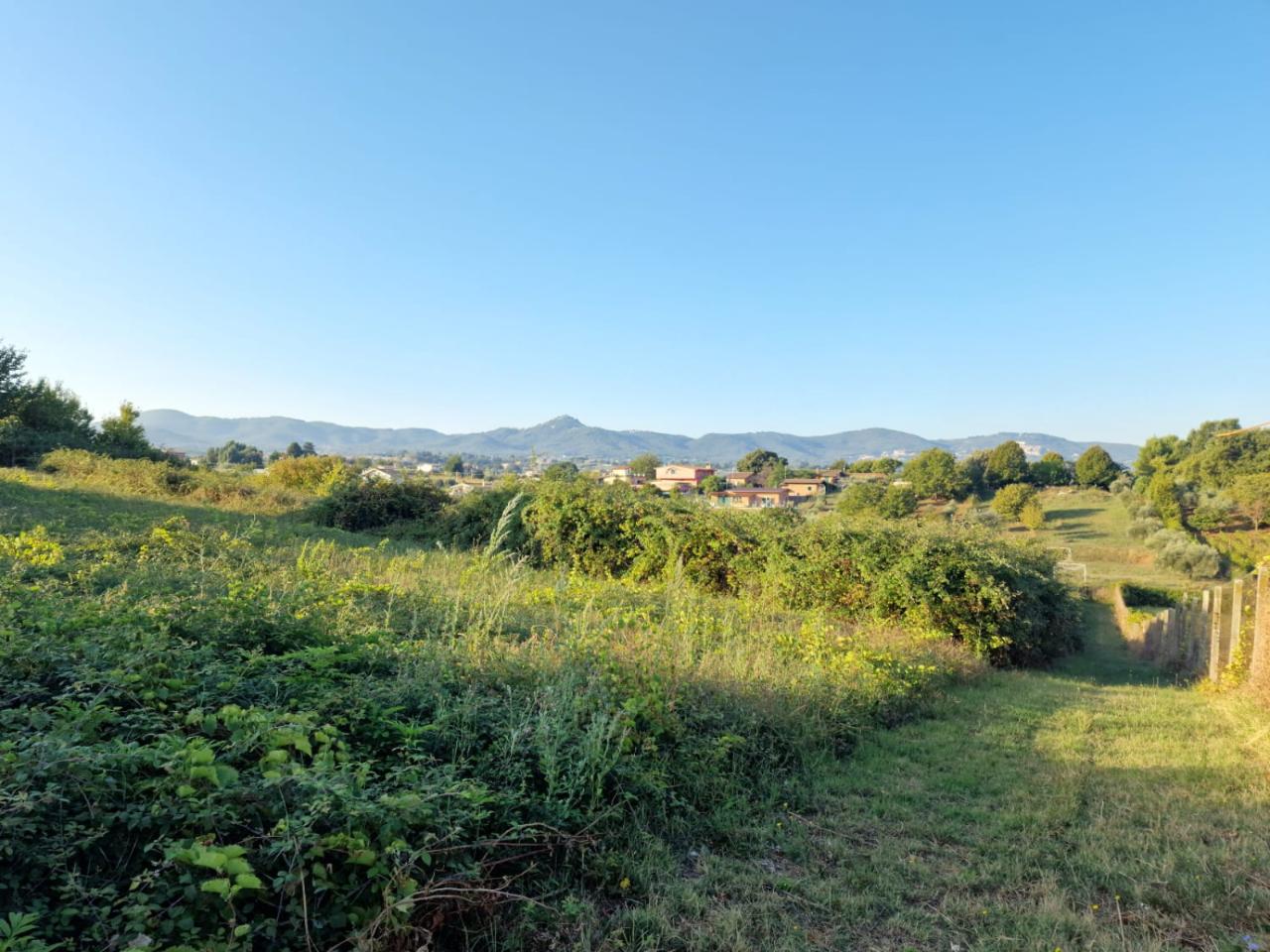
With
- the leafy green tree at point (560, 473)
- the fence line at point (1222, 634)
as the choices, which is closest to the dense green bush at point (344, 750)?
the fence line at point (1222, 634)

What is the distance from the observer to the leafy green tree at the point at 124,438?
2517 cm

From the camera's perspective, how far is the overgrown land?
2061 mm

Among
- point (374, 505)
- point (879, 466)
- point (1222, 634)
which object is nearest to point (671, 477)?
point (879, 466)

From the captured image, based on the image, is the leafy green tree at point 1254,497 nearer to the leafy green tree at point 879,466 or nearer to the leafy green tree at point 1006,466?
the leafy green tree at point 1006,466

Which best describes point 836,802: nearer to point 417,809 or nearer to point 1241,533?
point 417,809

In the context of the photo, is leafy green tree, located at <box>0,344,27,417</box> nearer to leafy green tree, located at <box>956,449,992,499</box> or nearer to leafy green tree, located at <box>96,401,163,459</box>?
leafy green tree, located at <box>96,401,163,459</box>

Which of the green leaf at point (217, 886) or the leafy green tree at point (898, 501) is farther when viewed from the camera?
the leafy green tree at point (898, 501)

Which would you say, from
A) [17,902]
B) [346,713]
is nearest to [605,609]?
[346,713]

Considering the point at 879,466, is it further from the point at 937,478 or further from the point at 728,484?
the point at 728,484

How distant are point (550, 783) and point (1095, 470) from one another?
61780mm

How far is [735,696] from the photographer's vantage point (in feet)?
14.9

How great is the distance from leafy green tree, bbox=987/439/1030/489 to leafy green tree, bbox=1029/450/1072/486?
1.65 m

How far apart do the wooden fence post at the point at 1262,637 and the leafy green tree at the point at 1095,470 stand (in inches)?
2141

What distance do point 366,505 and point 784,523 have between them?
1166 cm
